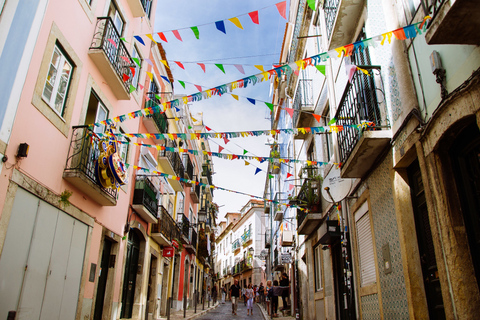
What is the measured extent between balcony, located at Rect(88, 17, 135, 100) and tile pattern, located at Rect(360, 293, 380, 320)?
7651 mm

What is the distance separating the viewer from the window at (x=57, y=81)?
23.8ft

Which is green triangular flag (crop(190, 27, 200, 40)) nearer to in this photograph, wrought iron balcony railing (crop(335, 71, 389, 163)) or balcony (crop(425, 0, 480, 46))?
wrought iron balcony railing (crop(335, 71, 389, 163))

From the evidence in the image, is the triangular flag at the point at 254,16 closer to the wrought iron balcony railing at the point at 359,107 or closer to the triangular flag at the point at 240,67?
the triangular flag at the point at 240,67

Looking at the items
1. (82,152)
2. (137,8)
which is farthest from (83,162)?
(137,8)

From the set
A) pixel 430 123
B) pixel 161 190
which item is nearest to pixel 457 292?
pixel 430 123

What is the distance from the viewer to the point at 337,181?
8.24 meters

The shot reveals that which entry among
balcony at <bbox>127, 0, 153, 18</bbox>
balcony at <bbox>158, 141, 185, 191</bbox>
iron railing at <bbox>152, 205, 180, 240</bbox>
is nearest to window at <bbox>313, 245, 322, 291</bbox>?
iron railing at <bbox>152, 205, 180, 240</bbox>

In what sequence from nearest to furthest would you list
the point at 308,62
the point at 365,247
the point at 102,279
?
1. the point at 308,62
2. the point at 365,247
3. the point at 102,279

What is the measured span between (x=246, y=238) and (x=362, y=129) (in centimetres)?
3829

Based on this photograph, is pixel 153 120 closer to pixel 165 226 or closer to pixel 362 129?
pixel 165 226

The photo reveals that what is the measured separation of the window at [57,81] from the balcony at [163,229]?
22.9ft

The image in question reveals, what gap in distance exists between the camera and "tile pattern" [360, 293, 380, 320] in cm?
648

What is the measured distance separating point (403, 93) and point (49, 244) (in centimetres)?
671

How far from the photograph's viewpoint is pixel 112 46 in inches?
379
